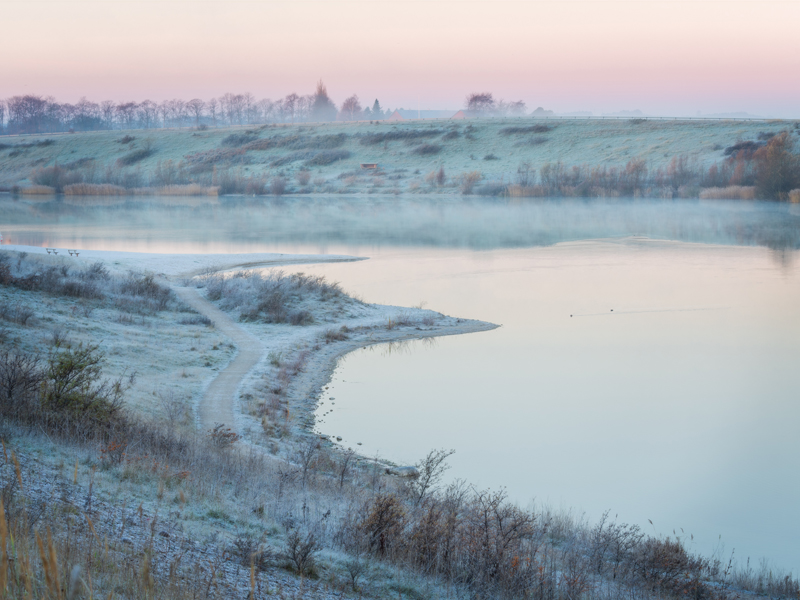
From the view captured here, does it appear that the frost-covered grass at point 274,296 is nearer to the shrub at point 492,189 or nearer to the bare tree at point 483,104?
the shrub at point 492,189

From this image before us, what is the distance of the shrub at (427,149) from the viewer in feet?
280

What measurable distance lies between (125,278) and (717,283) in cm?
2101

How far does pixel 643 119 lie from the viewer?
85.3 metres

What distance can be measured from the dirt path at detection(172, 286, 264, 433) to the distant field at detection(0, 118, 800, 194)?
54478 millimetres

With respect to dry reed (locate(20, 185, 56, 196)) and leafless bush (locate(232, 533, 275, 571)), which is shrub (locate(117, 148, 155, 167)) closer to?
dry reed (locate(20, 185, 56, 196))

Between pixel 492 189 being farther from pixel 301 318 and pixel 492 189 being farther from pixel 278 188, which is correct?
pixel 301 318

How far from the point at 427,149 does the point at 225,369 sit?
7482 cm

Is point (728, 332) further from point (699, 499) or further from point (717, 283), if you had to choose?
point (699, 499)

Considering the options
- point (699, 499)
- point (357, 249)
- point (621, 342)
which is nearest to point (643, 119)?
point (357, 249)

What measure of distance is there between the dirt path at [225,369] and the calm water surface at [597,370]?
182cm

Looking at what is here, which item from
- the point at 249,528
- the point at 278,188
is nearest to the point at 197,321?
the point at 249,528

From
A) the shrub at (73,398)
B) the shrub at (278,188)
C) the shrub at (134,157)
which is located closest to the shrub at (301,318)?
the shrub at (73,398)

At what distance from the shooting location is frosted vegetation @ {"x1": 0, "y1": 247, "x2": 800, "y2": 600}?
448cm

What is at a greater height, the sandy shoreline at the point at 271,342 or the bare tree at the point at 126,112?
the bare tree at the point at 126,112
